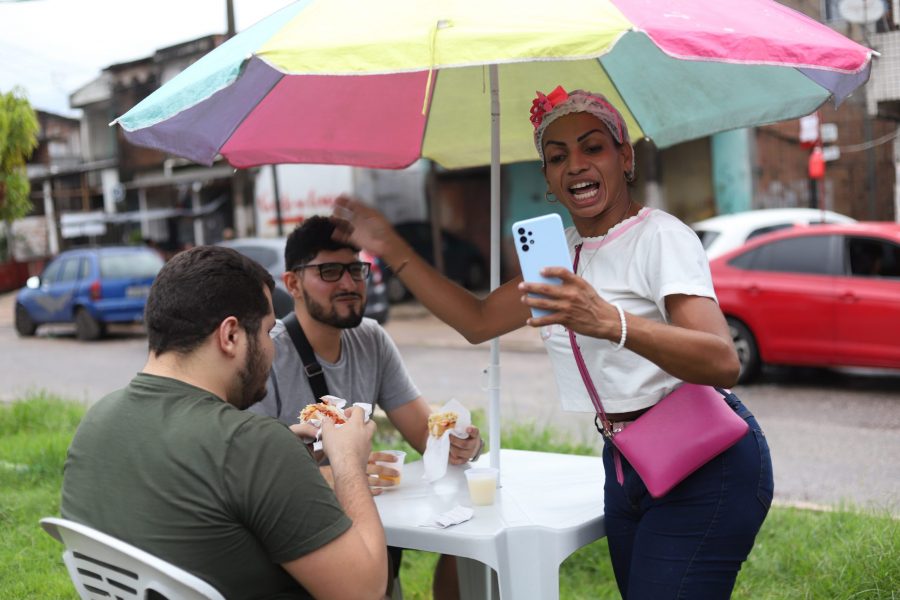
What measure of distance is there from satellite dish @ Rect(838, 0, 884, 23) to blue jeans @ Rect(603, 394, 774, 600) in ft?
36.3

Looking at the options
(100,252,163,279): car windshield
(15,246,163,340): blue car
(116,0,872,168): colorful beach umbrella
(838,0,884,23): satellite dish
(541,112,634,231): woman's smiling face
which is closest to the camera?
(116,0,872,168): colorful beach umbrella

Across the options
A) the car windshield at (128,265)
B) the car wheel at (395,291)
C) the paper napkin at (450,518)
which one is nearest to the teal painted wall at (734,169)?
the car wheel at (395,291)

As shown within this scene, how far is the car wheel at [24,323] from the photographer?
17359 mm

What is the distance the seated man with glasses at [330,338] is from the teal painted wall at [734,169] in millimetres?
16097

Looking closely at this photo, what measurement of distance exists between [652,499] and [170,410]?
118 centimetres

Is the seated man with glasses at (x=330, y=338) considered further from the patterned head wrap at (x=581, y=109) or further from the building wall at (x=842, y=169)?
the building wall at (x=842, y=169)

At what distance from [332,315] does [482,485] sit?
2.81 feet

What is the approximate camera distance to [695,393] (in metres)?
2.17

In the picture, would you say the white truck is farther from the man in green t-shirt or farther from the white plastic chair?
the white plastic chair

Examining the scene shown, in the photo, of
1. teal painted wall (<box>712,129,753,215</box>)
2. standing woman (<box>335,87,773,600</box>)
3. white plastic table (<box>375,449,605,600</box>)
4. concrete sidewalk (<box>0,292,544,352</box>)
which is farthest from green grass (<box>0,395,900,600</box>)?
teal painted wall (<box>712,129,753,215</box>)

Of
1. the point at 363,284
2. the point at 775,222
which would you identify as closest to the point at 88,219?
the point at 775,222

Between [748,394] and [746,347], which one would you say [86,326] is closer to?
[746,347]

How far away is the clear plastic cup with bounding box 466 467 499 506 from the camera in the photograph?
269 centimetres

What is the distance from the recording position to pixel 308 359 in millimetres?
3137
